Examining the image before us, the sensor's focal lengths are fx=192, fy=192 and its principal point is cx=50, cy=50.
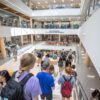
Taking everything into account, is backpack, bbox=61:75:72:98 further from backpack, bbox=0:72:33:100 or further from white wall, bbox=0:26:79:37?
white wall, bbox=0:26:79:37

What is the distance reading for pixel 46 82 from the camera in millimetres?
4801

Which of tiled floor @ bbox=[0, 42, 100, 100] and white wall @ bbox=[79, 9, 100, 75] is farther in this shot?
tiled floor @ bbox=[0, 42, 100, 100]

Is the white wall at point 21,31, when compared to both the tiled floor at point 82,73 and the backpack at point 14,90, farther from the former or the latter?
the backpack at point 14,90

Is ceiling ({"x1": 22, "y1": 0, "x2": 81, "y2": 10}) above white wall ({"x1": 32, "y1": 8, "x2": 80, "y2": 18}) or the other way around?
above

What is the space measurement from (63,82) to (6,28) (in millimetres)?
10981

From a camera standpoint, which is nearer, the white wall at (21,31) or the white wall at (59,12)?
the white wall at (21,31)

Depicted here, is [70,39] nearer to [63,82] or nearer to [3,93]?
[63,82]

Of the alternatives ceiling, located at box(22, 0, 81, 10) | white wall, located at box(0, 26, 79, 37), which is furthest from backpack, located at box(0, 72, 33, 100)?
ceiling, located at box(22, 0, 81, 10)

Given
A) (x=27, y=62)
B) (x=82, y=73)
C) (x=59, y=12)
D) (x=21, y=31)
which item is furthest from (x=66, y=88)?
(x=59, y=12)

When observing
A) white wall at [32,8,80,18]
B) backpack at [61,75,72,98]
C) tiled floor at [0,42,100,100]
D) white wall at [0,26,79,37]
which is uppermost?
white wall at [32,8,80,18]

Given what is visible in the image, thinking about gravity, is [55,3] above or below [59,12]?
above

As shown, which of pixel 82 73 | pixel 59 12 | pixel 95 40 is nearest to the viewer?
pixel 95 40

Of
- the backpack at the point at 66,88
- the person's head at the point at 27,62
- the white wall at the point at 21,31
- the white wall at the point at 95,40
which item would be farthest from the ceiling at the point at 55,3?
the person's head at the point at 27,62

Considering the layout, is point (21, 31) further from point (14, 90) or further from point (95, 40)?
point (14, 90)
